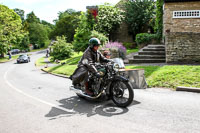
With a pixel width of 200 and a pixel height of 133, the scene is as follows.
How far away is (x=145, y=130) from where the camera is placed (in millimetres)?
3984

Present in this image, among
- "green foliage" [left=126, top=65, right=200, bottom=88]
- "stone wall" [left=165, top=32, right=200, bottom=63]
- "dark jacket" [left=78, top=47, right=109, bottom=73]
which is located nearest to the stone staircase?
"stone wall" [left=165, top=32, right=200, bottom=63]

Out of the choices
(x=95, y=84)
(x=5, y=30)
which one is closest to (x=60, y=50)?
(x=5, y=30)

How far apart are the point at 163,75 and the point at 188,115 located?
4.51 metres

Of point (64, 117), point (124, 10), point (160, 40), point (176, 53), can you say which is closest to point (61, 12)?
point (124, 10)

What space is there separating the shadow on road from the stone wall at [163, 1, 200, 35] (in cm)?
1328

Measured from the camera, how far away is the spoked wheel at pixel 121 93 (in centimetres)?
534

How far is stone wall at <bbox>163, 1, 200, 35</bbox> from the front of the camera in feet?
54.1

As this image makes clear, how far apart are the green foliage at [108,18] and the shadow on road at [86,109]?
22032 millimetres

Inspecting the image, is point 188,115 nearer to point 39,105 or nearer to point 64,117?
point 64,117

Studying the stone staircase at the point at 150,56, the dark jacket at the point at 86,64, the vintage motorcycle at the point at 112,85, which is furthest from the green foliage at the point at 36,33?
the vintage motorcycle at the point at 112,85

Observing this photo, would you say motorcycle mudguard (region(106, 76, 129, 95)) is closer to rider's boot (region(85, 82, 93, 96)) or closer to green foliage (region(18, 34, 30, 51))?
rider's boot (region(85, 82, 93, 96))

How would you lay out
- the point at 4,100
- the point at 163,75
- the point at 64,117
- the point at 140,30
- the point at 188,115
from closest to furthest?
the point at 188,115
the point at 64,117
the point at 4,100
the point at 163,75
the point at 140,30

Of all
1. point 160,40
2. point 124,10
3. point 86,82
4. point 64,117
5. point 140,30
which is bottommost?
point 64,117

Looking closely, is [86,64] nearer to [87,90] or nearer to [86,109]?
[87,90]
